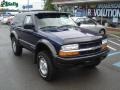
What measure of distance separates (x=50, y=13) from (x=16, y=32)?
86.1 inches

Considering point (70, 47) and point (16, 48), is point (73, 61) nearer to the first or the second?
point (70, 47)

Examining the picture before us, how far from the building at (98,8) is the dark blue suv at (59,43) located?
14.8m

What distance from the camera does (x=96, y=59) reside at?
236 inches

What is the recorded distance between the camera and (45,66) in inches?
241

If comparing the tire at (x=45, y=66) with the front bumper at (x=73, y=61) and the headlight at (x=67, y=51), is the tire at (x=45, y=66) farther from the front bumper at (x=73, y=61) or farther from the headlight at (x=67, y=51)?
Result: the headlight at (x=67, y=51)

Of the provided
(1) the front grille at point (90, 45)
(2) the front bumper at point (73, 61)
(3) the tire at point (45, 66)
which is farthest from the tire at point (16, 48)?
(1) the front grille at point (90, 45)

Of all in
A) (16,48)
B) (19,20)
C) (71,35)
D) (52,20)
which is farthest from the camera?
(16,48)

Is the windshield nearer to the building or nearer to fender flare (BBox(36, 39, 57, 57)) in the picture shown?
fender flare (BBox(36, 39, 57, 57))

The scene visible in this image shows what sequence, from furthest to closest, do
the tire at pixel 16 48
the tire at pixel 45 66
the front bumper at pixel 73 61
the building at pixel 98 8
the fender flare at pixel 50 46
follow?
the building at pixel 98 8, the tire at pixel 16 48, the tire at pixel 45 66, the fender flare at pixel 50 46, the front bumper at pixel 73 61

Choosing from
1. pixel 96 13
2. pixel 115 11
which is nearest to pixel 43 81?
pixel 115 11

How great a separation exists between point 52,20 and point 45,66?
162cm

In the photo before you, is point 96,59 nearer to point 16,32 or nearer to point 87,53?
point 87,53

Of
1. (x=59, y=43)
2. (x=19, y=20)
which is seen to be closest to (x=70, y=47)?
(x=59, y=43)

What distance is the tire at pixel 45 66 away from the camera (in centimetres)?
585
